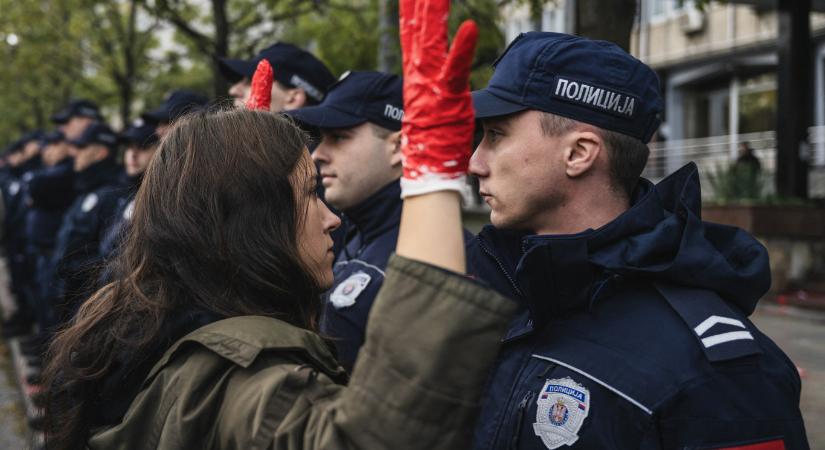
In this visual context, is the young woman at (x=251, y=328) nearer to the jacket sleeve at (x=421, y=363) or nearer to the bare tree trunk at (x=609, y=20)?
the jacket sleeve at (x=421, y=363)

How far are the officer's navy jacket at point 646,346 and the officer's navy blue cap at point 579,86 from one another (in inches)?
8.6

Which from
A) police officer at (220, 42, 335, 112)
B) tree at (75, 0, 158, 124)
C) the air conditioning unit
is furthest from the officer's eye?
the air conditioning unit

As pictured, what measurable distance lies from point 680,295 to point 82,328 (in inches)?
54.3

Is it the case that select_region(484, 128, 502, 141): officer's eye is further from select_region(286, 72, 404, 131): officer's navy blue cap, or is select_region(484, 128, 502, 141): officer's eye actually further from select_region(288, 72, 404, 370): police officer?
select_region(286, 72, 404, 131): officer's navy blue cap

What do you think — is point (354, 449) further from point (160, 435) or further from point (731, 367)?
point (731, 367)

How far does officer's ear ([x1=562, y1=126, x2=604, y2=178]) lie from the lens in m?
2.27

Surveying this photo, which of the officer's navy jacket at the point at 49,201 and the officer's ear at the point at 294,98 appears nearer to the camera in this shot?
the officer's ear at the point at 294,98

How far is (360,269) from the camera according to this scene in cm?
334

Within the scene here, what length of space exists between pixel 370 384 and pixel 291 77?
3.41m

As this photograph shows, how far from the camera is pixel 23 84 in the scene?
23.0 m

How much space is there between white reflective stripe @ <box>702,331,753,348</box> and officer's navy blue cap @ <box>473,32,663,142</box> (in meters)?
0.63

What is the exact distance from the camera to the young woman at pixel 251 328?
135 cm

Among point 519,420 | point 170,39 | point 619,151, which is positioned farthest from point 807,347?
point 170,39

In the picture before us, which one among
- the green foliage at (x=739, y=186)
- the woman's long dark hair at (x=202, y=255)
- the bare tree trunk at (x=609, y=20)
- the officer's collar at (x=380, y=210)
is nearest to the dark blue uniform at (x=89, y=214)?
the officer's collar at (x=380, y=210)
